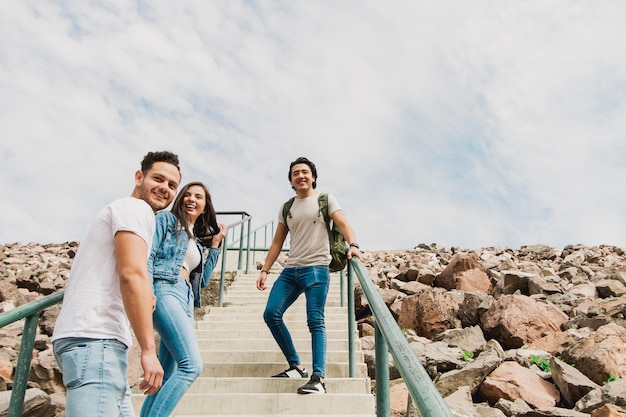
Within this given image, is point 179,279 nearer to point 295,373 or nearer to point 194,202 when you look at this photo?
point 194,202

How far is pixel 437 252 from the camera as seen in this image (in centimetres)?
1332

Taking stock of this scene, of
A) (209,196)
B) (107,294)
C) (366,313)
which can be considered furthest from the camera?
(366,313)

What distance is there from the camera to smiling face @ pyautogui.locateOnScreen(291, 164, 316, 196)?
3.28m

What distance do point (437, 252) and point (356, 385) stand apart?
10493 mm

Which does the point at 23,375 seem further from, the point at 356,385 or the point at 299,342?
the point at 299,342

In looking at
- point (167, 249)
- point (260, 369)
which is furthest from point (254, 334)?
point (167, 249)

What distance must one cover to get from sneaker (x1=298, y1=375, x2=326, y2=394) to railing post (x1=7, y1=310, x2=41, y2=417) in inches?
60.1

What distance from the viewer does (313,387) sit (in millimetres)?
2977

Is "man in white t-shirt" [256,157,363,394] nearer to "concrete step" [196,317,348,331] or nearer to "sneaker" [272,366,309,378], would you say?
"sneaker" [272,366,309,378]

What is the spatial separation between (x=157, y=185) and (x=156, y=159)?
125 millimetres

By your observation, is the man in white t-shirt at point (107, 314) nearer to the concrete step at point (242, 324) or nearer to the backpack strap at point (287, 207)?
the backpack strap at point (287, 207)

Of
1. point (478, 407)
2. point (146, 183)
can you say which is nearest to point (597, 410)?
point (478, 407)

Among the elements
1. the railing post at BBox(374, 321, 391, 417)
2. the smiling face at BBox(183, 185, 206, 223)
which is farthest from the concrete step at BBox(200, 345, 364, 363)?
the railing post at BBox(374, 321, 391, 417)

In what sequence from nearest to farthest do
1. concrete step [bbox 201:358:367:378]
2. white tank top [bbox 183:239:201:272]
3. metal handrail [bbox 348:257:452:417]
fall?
metal handrail [bbox 348:257:452:417] < white tank top [bbox 183:239:201:272] < concrete step [bbox 201:358:367:378]
